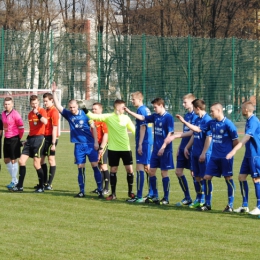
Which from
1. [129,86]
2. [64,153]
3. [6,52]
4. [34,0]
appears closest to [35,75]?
[6,52]

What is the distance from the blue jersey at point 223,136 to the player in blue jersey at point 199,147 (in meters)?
0.23

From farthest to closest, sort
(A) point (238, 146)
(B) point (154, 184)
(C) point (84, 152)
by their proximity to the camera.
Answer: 1. (C) point (84, 152)
2. (B) point (154, 184)
3. (A) point (238, 146)

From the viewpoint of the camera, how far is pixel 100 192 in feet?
43.7

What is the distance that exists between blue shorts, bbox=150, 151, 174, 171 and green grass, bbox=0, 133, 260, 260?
70cm

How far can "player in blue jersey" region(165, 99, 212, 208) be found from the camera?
38.4 feet

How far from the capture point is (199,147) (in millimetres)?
11984

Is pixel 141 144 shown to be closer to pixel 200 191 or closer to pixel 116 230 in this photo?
pixel 200 191

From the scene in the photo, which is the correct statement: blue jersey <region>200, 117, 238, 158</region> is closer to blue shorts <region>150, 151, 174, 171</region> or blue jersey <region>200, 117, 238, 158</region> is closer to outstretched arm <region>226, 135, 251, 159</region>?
outstretched arm <region>226, 135, 251, 159</region>

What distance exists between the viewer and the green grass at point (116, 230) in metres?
8.08

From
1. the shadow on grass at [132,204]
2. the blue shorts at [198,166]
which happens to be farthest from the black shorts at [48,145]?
the blue shorts at [198,166]

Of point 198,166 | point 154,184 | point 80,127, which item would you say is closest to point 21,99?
point 80,127

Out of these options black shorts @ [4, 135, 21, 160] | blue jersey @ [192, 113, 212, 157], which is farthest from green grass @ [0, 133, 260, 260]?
black shorts @ [4, 135, 21, 160]

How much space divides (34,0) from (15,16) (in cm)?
319

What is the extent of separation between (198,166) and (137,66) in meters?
26.1
